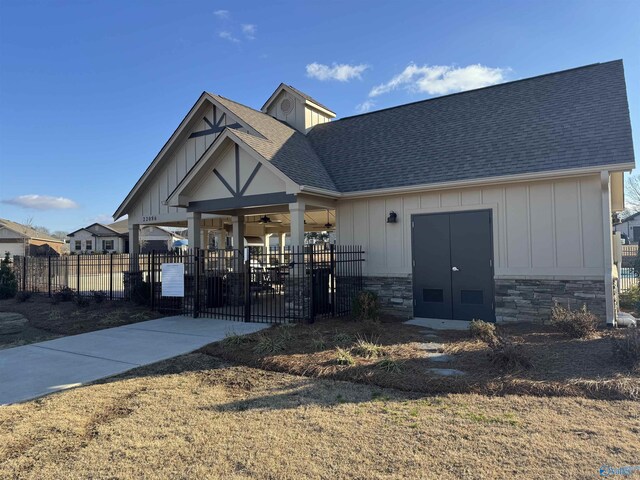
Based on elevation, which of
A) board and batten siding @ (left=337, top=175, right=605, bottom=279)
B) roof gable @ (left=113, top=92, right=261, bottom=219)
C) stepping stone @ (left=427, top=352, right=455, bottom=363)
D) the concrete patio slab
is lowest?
stepping stone @ (left=427, top=352, right=455, bottom=363)

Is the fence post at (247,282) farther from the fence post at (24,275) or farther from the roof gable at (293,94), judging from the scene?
the fence post at (24,275)

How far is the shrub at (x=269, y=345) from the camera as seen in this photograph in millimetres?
7082

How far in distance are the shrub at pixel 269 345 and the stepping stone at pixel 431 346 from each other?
2393 millimetres

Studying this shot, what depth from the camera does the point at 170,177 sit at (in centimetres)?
1460

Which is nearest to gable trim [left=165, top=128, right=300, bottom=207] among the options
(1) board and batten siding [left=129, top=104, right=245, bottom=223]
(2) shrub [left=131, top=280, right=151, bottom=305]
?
(1) board and batten siding [left=129, top=104, right=245, bottom=223]

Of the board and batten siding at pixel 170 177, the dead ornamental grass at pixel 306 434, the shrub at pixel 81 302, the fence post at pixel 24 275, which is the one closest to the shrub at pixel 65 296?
the shrub at pixel 81 302

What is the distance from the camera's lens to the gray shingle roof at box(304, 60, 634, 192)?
9.01m

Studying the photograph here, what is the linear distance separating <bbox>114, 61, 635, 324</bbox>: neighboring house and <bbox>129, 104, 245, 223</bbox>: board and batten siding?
3.37 ft

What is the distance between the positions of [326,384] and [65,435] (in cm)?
296

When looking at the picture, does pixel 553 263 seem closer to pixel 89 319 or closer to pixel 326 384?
pixel 326 384

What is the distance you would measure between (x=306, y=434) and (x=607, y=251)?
744 cm

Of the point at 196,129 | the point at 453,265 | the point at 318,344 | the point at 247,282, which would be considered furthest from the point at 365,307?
the point at 196,129

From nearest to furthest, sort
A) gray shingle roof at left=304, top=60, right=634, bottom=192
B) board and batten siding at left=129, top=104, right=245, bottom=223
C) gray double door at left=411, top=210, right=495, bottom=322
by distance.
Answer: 1. gray shingle roof at left=304, top=60, right=634, bottom=192
2. gray double door at left=411, top=210, right=495, bottom=322
3. board and batten siding at left=129, top=104, right=245, bottom=223

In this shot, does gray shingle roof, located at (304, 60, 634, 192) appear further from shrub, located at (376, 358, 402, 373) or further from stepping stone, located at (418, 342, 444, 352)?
shrub, located at (376, 358, 402, 373)
